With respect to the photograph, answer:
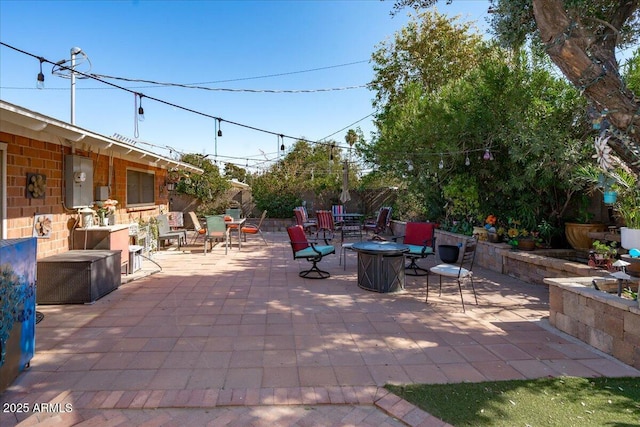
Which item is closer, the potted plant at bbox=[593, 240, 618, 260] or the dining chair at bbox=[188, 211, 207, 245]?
the potted plant at bbox=[593, 240, 618, 260]

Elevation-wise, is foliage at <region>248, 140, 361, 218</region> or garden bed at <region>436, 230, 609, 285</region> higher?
foliage at <region>248, 140, 361, 218</region>

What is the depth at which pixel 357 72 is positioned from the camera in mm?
12391

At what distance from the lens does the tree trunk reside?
2.84 metres

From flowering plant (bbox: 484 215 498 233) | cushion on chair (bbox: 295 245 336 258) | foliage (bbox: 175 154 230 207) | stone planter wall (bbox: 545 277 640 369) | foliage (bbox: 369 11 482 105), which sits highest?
foliage (bbox: 369 11 482 105)

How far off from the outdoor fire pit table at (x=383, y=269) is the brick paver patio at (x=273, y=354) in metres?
0.18

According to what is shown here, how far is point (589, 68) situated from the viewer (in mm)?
2900

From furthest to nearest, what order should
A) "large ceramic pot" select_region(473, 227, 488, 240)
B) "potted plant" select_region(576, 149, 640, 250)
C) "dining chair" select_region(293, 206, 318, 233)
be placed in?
1. "dining chair" select_region(293, 206, 318, 233)
2. "large ceramic pot" select_region(473, 227, 488, 240)
3. "potted plant" select_region(576, 149, 640, 250)

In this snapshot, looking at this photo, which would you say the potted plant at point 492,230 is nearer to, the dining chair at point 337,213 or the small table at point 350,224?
the small table at point 350,224

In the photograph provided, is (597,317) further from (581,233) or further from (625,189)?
(581,233)

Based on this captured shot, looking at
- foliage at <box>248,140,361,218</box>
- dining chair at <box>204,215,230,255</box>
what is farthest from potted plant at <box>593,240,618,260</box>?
foliage at <box>248,140,361,218</box>

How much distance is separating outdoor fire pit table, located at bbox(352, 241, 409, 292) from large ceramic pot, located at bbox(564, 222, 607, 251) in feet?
11.0

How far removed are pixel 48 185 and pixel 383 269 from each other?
483 centimetres

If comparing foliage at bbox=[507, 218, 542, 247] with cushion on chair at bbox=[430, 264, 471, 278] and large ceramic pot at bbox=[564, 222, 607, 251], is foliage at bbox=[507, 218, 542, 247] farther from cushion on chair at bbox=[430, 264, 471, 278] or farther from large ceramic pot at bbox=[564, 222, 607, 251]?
cushion on chair at bbox=[430, 264, 471, 278]

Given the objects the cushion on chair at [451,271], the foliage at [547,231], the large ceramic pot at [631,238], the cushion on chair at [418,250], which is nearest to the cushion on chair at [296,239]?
the cushion on chair at [418,250]
